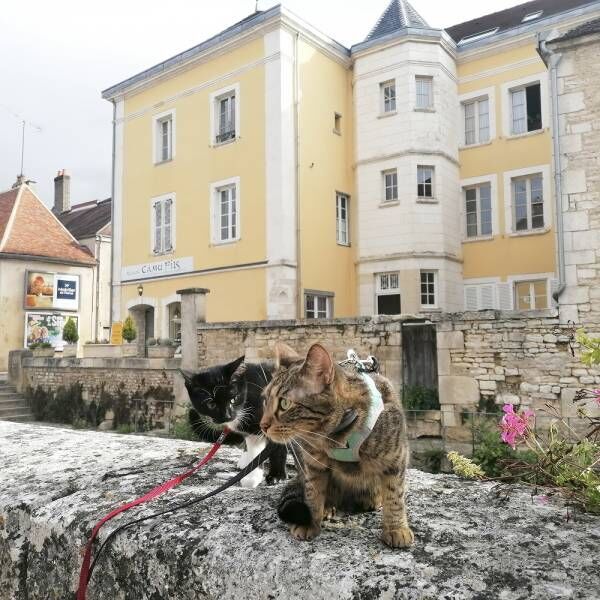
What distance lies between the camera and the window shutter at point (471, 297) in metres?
19.0

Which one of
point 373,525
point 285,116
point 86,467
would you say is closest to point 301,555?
point 373,525

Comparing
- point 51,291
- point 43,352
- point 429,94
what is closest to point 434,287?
point 429,94

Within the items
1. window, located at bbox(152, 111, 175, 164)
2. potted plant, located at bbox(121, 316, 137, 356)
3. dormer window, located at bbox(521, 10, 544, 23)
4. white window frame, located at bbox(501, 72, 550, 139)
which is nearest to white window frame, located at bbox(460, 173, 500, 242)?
white window frame, located at bbox(501, 72, 550, 139)

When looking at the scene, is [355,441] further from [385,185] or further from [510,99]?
[510,99]

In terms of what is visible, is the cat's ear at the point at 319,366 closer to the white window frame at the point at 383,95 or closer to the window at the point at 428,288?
the window at the point at 428,288

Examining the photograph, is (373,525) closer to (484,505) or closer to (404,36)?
(484,505)

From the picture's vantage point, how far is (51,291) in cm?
2650

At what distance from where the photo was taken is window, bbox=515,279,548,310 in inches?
703

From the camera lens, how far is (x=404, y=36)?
1844 cm

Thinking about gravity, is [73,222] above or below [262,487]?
above

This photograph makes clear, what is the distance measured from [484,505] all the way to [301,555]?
604 millimetres

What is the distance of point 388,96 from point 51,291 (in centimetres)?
1843

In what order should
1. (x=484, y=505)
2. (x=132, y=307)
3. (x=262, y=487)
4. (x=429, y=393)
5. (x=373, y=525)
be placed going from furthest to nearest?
(x=132, y=307), (x=429, y=393), (x=262, y=487), (x=484, y=505), (x=373, y=525)

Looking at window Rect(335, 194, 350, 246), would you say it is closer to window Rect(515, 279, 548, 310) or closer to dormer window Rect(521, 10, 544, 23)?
window Rect(515, 279, 548, 310)
